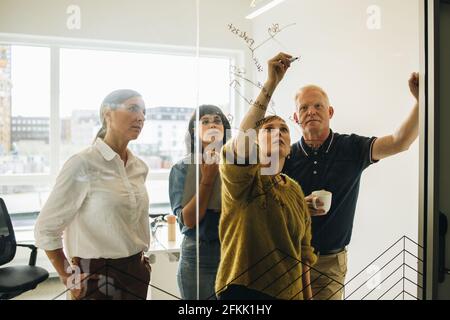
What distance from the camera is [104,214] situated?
1574 mm

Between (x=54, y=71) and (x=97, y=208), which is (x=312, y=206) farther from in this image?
(x=54, y=71)

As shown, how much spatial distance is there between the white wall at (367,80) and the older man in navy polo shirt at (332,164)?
1.4 inches

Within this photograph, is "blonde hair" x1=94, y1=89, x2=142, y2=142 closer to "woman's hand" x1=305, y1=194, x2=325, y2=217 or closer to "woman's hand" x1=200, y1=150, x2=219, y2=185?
"woman's hand" x1=200, y1=150, x2=219, y2=185

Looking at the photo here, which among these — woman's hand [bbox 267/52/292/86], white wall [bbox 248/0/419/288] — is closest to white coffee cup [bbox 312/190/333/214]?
white wall [bbox 248/0/419/288]

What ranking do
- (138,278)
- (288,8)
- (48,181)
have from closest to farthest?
1. (48,181)
2. (138,278)
3. (288,8)

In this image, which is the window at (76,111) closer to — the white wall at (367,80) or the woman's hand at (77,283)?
the woman's hand at (77,283)

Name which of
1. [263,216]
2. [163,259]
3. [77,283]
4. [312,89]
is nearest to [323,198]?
[263,216]

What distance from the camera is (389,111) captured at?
6.01 ft

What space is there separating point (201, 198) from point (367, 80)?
93cm

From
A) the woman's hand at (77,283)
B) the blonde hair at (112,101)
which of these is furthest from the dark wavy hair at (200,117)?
the woman's hand at (77,283)

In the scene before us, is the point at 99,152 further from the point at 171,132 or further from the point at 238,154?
→ the point at 238,154

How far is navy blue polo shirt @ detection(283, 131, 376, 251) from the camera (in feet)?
5.96

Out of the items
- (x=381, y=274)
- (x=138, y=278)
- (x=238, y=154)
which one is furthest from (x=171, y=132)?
(x=381, y=274)

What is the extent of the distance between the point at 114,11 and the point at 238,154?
2.51ft
